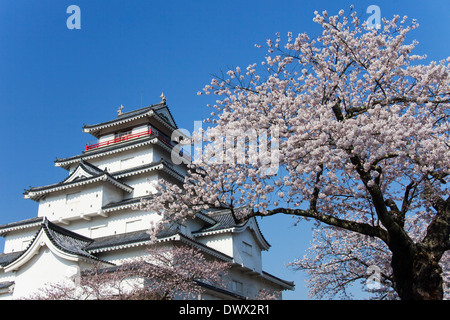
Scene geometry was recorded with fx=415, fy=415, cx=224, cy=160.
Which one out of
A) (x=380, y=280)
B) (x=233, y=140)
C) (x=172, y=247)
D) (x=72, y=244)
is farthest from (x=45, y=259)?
(x=380, y=280)

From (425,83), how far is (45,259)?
20.8 m

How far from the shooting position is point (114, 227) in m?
27.6

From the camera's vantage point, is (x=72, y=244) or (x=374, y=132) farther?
(x=72, y=244)

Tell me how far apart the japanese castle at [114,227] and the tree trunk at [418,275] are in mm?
13325

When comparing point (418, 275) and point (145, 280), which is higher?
point (145, 280)

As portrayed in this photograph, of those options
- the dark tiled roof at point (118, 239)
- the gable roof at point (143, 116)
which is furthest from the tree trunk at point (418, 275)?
the gable roof at point (143, 116)

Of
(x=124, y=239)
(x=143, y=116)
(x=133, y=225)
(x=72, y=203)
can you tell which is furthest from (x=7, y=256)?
(x=143, y=116)

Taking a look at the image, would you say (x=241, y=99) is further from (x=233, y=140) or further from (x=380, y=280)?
(x=380, y=280)

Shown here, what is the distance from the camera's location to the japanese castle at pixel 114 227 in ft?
75.9

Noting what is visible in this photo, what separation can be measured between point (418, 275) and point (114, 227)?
21388 millimetres

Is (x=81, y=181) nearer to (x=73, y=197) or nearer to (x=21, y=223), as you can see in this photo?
(x=73, y=197)

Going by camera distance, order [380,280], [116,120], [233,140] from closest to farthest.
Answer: [233,140], [380,280], [116,120]

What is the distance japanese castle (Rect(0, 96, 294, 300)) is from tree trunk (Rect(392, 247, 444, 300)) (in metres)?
13.3
